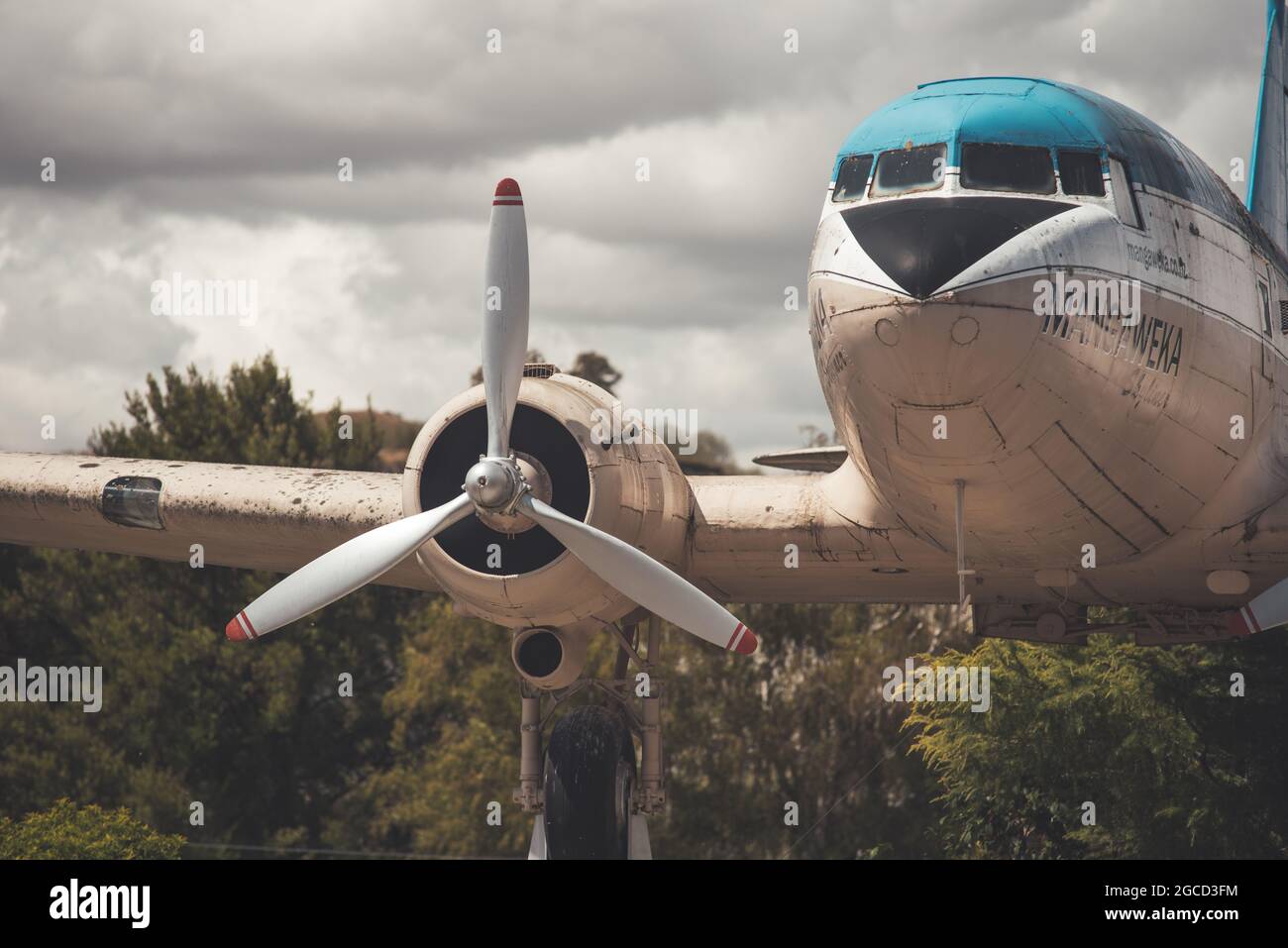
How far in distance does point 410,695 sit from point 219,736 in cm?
440

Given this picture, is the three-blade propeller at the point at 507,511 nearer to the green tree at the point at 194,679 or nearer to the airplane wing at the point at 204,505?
the airplane wing at the point at 204,505

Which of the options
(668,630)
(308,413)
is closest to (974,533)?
(668,630)

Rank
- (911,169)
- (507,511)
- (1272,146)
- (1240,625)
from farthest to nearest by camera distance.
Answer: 1. (1272,146)
2. (1240,625)
3. (507,511)
4. (911,169)

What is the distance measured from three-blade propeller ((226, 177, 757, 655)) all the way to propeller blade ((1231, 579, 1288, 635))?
13.4ft

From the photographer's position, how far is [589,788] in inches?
595

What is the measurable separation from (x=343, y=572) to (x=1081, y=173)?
645 cm

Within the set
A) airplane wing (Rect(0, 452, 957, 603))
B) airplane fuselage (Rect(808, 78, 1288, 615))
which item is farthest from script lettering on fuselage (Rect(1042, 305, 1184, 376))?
airplane wing (Rect(0, 452, 957, 603))

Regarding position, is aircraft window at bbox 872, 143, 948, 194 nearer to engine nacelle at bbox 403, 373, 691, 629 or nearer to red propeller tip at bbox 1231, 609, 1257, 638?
engine nacelle at bbox 403, 373, 691, 629

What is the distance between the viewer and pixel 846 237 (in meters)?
10.9

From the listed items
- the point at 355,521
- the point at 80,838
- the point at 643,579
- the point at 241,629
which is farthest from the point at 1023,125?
the point at 80,838

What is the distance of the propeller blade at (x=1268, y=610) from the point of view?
44.0ft

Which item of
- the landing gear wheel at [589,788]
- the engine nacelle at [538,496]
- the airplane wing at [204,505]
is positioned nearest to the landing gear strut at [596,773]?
the landing gear wheel at [589,788]

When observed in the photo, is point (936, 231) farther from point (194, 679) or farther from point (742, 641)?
point (194, 679)

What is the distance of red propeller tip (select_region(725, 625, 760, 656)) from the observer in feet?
42.4
